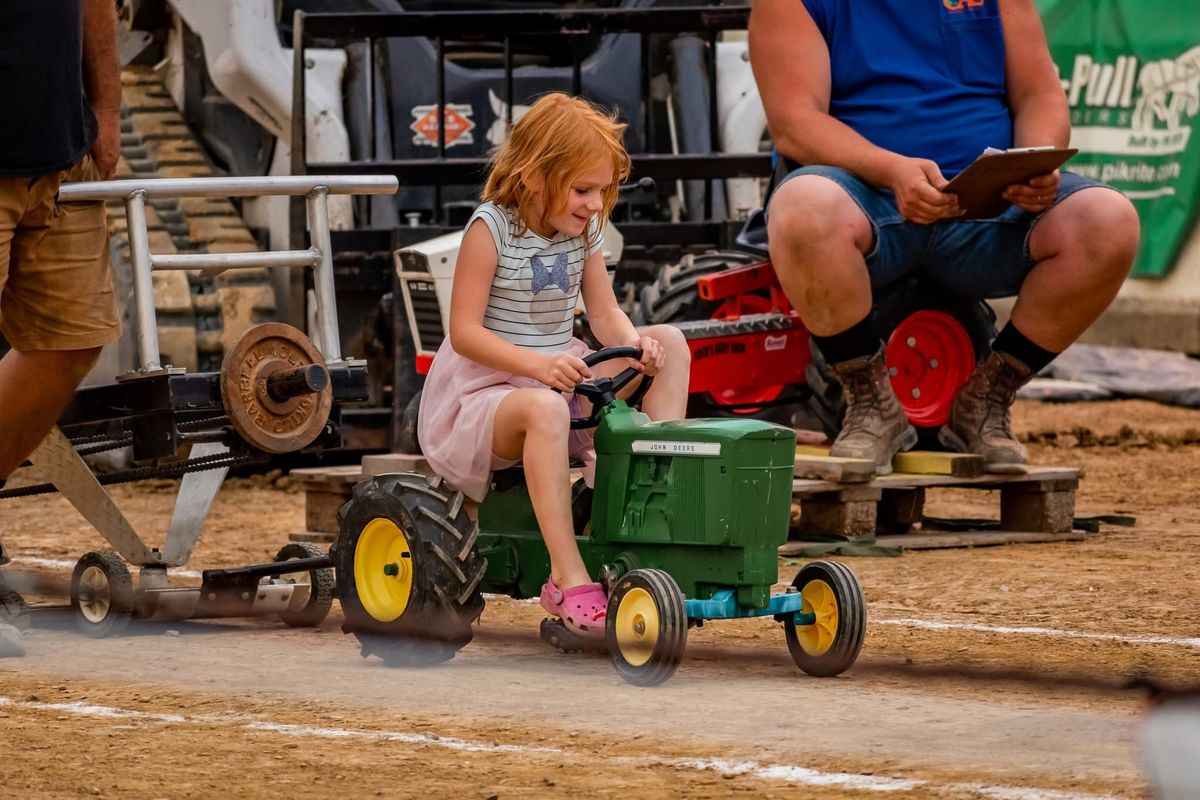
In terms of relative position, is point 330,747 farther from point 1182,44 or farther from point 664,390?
point 1182,44

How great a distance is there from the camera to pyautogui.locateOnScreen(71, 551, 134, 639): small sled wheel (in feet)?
17.3

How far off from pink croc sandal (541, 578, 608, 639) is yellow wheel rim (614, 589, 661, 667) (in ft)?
0.29

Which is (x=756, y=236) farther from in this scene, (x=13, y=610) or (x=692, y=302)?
(x=13, y=610)

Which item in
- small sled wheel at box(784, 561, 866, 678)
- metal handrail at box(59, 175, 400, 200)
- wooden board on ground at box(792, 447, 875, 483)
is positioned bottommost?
small sled wheel at box(784, 561, 866, 678)

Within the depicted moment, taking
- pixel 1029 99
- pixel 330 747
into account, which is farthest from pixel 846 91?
pixel 330 747

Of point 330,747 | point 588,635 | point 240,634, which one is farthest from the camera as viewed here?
point 240,634

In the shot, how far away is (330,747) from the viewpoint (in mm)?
3822

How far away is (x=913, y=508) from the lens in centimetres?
704

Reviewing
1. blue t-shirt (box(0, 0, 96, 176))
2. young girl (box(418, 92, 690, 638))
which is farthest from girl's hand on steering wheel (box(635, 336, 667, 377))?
blue t-shirt (box(0, 0, 96, 176))

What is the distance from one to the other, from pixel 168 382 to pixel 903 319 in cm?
271

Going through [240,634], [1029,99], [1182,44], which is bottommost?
[240,634]

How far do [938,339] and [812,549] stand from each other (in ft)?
3.15

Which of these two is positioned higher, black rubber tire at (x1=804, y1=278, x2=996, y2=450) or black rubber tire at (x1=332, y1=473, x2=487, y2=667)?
black rubber tire at (x1=804, y1=278, x2=996, y2=450)

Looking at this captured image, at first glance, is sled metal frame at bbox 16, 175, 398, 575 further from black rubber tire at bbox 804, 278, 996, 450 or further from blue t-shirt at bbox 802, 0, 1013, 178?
black rubber tire at bbox 804, 278, 996, 450
